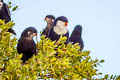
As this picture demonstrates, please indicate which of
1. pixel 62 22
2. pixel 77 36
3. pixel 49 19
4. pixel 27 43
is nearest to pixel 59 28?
pixel 62 22

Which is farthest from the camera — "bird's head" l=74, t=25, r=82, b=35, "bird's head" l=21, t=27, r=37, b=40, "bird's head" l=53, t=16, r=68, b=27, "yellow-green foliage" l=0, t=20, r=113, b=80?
"bird's head" l=74, t=25, r=82, b=35

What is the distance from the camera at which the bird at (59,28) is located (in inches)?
330

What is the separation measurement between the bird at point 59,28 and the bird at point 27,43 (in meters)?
1.36

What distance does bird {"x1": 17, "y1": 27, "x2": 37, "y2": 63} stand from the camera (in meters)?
7.13

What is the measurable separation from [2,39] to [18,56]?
59 cm

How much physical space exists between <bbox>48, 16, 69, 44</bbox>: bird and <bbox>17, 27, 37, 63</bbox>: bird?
4.47 feet

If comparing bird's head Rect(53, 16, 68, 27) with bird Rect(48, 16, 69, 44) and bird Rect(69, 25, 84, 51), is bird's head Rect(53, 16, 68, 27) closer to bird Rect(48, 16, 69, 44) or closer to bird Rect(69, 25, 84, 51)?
bird Rect(48, 16, 69, 44)

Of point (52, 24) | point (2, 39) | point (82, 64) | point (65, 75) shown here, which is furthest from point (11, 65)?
point (52, 24)

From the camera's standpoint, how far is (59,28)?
845cm

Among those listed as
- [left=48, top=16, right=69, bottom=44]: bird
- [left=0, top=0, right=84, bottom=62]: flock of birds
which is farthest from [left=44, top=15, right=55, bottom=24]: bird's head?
[left=48, top=16, right=69, bottom=44]: bird

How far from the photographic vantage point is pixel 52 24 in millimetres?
8797

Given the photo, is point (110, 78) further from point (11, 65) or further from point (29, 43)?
point (11, 65)

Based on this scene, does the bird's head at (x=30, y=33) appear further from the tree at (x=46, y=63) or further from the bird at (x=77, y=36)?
the bird at (x=77, y=36)

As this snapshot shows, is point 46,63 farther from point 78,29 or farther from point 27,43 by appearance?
point 78,29
